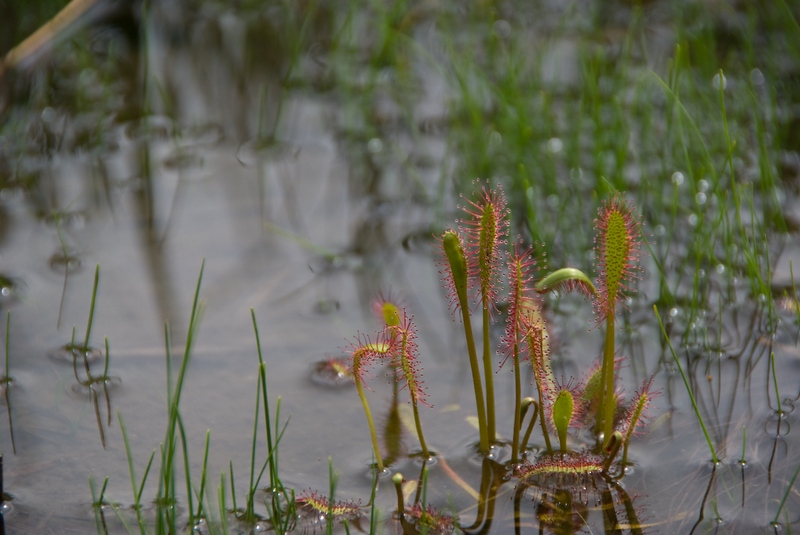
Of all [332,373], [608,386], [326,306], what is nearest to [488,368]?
[608,386]

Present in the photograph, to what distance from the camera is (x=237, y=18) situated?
442 cm

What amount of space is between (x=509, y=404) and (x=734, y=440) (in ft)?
1.79

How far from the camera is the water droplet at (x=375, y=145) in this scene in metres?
3.42

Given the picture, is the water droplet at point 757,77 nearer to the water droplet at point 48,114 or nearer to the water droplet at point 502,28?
the water droplet at point 502,28

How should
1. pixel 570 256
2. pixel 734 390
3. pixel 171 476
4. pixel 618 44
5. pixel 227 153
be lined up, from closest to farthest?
pixel 171 476, pixel 734 390, pixel 570 256, pixel 227 153, pixel 618 44

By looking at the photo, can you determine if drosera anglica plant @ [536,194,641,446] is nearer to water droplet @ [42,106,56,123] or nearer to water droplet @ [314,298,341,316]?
water droplet @ [314,298,341,316]

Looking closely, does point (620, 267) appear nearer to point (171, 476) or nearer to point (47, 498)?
point (171, 476)

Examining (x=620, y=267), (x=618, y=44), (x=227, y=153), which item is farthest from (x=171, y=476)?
(x=618, y=44)

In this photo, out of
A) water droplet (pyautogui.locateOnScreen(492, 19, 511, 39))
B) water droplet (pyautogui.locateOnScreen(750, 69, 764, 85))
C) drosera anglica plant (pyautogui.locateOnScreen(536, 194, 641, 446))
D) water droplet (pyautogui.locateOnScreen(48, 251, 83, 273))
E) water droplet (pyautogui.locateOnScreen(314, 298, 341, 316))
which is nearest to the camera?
drosera anglica plant (pyautogui.locateOnScreen(536, 194, 641, 446))

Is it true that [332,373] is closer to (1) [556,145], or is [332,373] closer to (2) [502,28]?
(1) [556,145]

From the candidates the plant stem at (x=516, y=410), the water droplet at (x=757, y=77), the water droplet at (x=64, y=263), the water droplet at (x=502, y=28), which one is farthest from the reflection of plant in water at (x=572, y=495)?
the water droplet at (x=502, y=28)

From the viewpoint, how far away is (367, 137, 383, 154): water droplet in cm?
342

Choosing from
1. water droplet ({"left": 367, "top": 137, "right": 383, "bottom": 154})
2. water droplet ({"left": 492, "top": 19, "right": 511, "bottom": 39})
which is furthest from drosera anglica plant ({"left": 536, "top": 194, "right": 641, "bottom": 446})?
water droplet ({"left": 492, "top": 19, "right": 511, "bottom": 39})

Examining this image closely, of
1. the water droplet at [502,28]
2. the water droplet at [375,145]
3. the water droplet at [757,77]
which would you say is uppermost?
the water droplet at [502,28]
